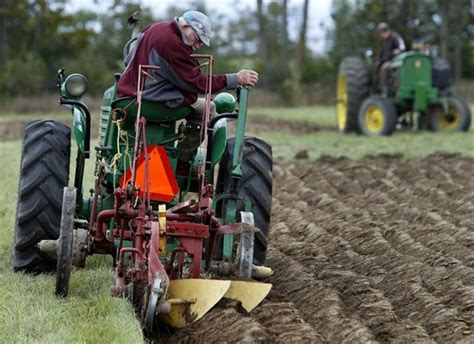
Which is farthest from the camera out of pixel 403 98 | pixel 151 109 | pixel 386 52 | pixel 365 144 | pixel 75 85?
pixel 386 52

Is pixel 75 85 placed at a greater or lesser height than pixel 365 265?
greater

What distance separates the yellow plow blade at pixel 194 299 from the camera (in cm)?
552

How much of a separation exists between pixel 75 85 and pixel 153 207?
3.61ft

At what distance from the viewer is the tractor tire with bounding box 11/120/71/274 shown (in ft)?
22.0

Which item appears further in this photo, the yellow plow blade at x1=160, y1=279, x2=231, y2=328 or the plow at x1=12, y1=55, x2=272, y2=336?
the plow at x1=12, y1=55, x2=272, y2=336

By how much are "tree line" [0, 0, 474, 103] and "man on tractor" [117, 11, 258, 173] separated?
30331 mm

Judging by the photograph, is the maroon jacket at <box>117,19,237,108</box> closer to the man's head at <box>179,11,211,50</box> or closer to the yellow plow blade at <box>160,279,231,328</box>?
the man's head at <box>179,11,211,50</box>

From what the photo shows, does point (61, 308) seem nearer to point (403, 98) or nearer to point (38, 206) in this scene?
point (38, 206)

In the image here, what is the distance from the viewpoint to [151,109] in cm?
665

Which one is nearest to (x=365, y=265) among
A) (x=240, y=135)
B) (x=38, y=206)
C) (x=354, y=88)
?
(x=240, y=135)

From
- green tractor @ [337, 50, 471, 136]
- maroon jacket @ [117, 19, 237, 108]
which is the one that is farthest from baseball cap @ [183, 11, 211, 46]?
green tractor @ [337, 50, 471, 136]

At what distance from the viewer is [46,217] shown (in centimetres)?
673

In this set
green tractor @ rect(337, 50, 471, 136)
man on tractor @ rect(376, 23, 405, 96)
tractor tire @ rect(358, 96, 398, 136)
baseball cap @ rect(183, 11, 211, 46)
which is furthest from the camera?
man on tractor @ rect(376, 23, 405, 96)

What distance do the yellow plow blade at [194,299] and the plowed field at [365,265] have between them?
0.21 ft
